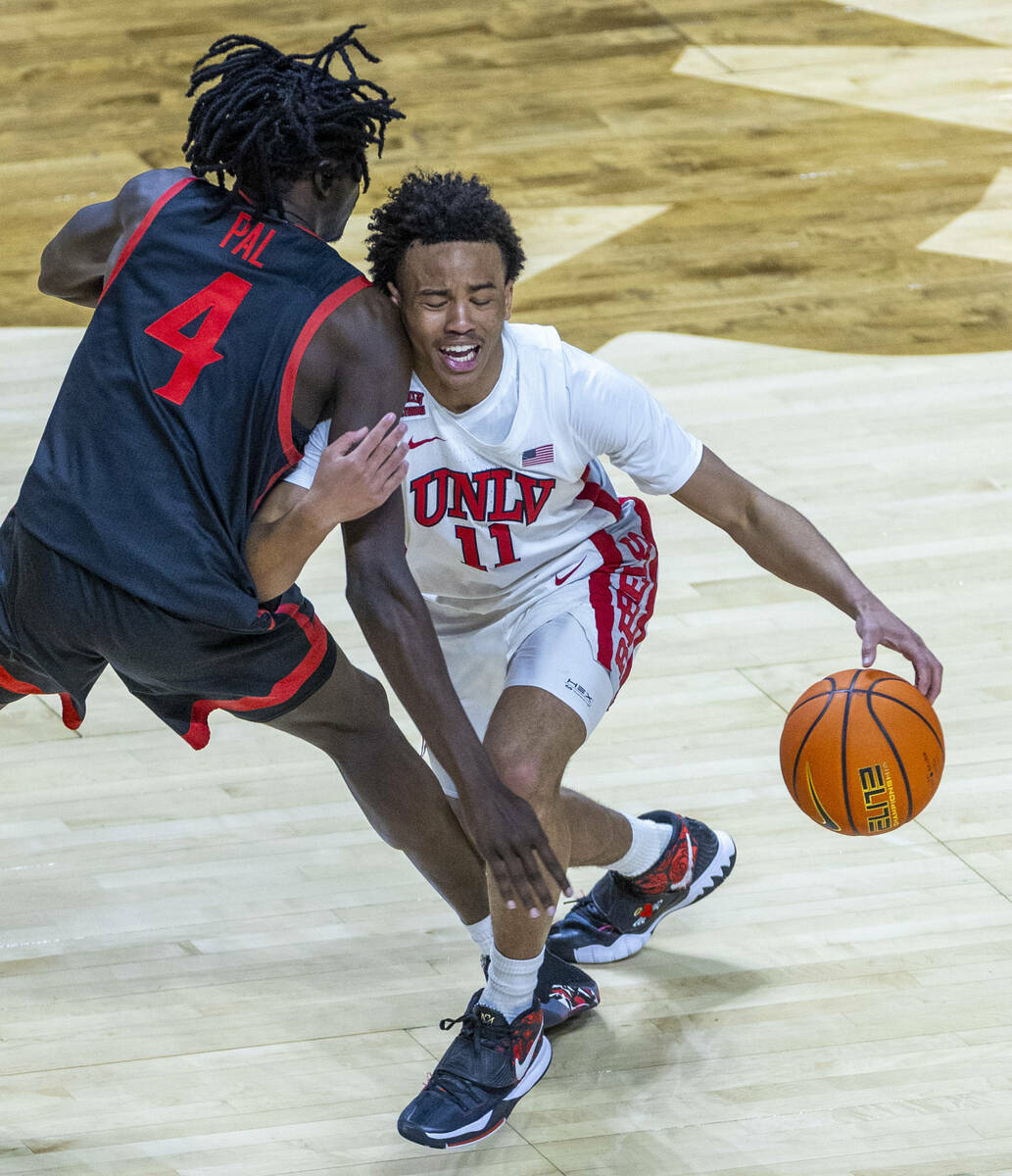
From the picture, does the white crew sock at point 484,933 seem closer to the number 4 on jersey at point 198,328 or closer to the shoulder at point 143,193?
the number 4 on jersey at point 198,328

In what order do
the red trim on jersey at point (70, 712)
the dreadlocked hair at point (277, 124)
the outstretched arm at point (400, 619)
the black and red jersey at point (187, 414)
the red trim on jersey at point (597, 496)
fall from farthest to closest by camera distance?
the red trim on jersey at point (597, 496), the red trim on jersey at point (70, 712), the dreadlocked hair at point (277, 124), the black and red jersey at point (187, 414), the outstretched arm at point (400, 619)

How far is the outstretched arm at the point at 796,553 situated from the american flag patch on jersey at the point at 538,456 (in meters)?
0.23

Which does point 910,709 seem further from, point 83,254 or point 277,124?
point 83,254

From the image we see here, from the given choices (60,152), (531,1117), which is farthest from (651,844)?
(60,152)

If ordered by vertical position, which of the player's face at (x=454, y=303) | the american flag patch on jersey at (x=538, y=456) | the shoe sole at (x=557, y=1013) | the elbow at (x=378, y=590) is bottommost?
the shoe sole at (x=557, y=1013)

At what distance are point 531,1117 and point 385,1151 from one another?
25 centimetres

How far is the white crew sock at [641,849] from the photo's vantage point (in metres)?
3.27

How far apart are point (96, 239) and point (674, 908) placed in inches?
64.2

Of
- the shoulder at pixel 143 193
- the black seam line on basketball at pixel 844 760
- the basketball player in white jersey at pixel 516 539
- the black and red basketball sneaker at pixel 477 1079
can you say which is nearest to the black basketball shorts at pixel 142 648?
the basketball player in white jersey at pixel 516 539

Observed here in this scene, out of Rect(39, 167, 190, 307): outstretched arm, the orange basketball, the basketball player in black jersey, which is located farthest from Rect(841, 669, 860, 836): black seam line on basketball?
Rect(39, 167, 190, 307): outstretched arm

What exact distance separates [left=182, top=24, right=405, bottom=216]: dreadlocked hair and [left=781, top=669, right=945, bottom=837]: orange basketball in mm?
1208

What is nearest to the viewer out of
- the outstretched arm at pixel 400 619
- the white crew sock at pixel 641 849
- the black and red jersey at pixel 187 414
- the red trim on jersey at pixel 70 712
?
the outstretched arm at pixel 400 619

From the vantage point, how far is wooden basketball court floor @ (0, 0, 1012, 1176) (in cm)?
293

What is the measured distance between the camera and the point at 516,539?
3.07 metres
